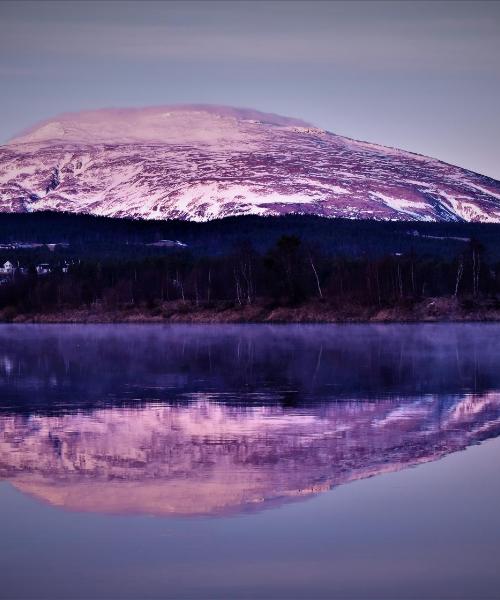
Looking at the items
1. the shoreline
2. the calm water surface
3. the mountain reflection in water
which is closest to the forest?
the shoreline

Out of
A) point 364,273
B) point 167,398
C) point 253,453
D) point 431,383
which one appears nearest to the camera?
point 253,453

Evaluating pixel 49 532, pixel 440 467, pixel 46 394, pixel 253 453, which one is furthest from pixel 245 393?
pixel 49 532

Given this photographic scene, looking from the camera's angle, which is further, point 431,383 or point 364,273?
point 364,273

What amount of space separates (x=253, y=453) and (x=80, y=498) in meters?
4.17

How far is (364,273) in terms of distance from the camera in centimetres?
10475

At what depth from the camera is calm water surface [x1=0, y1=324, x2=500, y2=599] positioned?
38.6 ft

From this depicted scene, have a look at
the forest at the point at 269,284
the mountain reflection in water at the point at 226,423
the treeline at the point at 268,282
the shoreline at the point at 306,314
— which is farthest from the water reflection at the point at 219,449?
the treeline at the point at 268,282

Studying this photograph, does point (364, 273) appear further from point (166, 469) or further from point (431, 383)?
point (166, 469)

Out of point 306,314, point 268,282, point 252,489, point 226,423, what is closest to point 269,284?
point 268,282

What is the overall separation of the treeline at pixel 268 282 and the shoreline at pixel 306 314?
0.84 m

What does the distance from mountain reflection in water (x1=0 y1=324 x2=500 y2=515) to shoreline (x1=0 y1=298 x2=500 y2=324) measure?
166ft

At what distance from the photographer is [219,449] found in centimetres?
1966

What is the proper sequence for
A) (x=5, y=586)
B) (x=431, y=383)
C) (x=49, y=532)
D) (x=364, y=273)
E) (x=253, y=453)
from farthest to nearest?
1. (x=364, y=273)
2. (x=431, y=383)
3. (x=253, y=453)
4. (x=49, y=532)
5. (x=5, y=586)

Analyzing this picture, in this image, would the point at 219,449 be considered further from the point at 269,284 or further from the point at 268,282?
the point at 268,282
